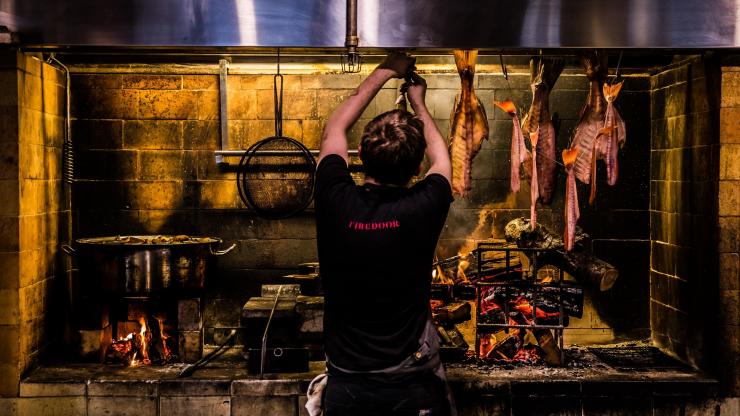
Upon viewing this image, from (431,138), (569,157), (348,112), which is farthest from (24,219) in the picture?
(569,157)

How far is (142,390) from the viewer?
19.3 ft

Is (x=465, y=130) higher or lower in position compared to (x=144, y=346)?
higher

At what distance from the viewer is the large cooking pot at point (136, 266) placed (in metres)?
6.03

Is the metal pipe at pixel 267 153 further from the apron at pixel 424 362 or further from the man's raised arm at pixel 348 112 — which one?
the apron at pixel 424 362

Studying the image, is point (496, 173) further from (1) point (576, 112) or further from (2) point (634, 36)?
(2) point (634, 36)

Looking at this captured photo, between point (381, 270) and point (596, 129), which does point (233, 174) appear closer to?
point (596, 129)

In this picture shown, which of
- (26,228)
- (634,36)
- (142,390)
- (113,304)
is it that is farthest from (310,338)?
(634,36)

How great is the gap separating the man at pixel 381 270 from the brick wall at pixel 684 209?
352 centimetres

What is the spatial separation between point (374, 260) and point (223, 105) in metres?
4.45

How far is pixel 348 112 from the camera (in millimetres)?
3787

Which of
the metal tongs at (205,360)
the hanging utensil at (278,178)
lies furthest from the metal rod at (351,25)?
the metal tongs at (205,360)

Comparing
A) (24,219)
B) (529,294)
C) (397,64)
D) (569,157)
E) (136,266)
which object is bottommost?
(529,294)

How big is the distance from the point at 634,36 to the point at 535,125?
1.03 m

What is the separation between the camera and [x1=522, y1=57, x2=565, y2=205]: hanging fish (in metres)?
5.90
